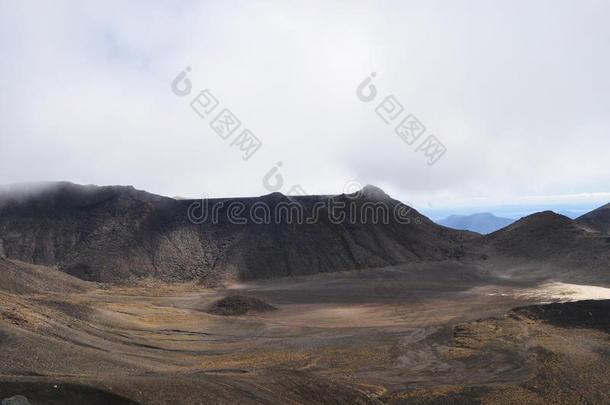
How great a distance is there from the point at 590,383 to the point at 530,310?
38.9ft

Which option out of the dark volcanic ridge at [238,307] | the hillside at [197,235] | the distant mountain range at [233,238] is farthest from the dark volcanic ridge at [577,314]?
the hillside at [197,235]

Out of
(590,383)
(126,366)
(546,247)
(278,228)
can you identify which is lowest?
(590,383)

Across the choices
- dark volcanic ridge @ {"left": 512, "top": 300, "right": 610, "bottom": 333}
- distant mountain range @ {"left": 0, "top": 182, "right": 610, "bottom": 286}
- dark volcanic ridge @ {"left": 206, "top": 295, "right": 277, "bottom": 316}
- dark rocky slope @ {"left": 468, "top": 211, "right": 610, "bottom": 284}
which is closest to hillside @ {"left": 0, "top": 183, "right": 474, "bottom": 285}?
distant mountain range @ {"left": 0, "top": 182, "right": 610, "bottom": 286}

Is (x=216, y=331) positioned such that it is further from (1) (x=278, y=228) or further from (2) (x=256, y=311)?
(1) (x=278, y=228)

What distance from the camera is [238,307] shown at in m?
31.0

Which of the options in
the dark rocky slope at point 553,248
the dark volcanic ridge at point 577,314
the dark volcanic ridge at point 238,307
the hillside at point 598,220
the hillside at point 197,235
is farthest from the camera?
the hillside at point 598,220

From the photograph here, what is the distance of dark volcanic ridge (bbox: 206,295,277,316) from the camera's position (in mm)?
30547

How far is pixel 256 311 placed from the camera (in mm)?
31047

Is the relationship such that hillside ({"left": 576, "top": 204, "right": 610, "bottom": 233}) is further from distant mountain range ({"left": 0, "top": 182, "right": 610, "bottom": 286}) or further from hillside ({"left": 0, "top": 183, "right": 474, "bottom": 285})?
hillside ({"left": 0, "top": 183, "right": 474, "bottom": 285})

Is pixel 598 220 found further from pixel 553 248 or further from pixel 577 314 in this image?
pixel 577 314

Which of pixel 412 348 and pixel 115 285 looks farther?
pixel 115 285

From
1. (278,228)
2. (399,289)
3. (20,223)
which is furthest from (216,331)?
(20,223)

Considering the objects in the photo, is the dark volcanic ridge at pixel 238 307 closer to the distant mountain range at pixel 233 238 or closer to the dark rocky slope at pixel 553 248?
the distant mountain range at pixel 233 238

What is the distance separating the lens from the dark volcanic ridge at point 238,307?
3055 centimetres
